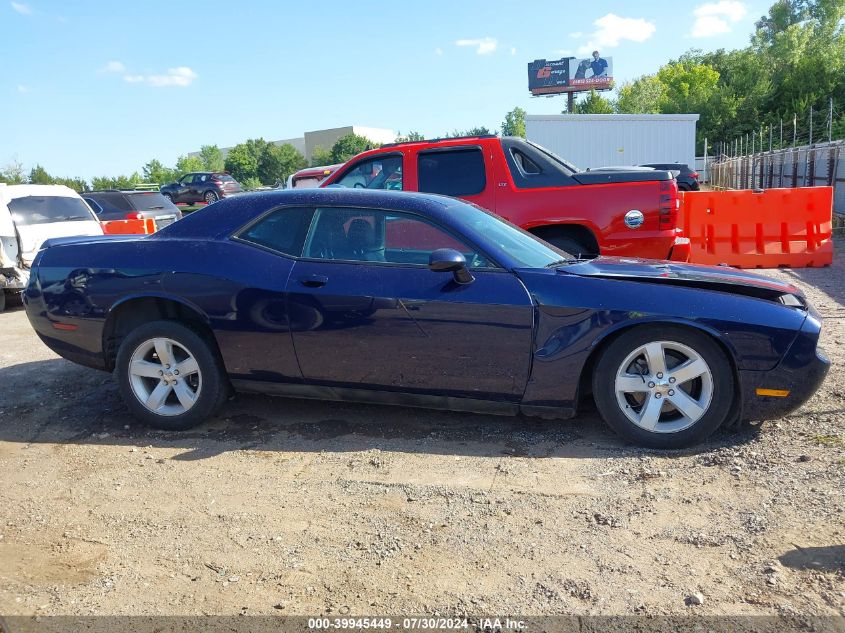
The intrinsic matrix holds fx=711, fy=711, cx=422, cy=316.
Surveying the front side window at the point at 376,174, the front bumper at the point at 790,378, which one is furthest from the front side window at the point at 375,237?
the front side window at the point at 376,174

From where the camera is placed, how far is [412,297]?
163 inches

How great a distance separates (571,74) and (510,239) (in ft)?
279

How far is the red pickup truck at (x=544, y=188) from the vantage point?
7266 millimetres

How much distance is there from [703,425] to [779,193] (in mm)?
8072

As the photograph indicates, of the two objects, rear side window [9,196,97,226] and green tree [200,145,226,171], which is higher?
green tree [200,145,226,171]

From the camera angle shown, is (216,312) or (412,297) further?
(216,312)

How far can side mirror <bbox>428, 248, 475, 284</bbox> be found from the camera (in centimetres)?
401

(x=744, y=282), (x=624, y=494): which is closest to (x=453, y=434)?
(x=624, y=494)

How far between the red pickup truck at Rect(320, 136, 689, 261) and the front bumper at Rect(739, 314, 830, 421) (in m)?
3.51

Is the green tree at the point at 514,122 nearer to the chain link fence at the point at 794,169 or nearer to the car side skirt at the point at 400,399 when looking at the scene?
the chain link fence at the point at 794,169

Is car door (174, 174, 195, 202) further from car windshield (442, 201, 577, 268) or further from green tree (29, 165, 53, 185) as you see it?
car windshield (442, 201, 577, 268)

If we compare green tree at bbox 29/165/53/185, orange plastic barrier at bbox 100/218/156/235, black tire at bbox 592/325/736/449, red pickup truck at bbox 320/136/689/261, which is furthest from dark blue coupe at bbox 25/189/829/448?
green tree at bbox 29/165/53/185

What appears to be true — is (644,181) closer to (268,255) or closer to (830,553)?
(268,255)

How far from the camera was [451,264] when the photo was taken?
4.00 metres
